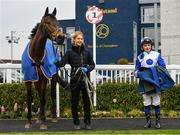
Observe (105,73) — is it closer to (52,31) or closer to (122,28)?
(52,31)

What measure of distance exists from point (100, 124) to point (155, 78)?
1.56 meters

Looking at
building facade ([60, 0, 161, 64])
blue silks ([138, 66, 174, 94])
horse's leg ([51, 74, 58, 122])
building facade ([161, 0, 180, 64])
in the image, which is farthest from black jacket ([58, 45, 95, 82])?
building facade ([60, 0, 161, 64])

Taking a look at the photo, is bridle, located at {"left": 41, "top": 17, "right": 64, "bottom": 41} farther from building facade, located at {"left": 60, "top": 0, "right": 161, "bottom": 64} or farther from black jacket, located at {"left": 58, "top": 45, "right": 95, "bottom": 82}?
building facade, located at {"left": 60, "top": 0, "right": 161, "bottom": 64}

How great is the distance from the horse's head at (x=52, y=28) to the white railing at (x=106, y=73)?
3.03 meters

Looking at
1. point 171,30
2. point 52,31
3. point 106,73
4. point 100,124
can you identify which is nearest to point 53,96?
point 100,124

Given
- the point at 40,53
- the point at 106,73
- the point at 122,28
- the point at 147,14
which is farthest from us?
the point at 147,14

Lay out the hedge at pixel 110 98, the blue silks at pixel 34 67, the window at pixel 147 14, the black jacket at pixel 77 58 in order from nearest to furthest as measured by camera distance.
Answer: the black jacket at pixel 77 58
the blue silks at pixel 34 67
the hedge at pixel 110 98
the window at pixel 147 14

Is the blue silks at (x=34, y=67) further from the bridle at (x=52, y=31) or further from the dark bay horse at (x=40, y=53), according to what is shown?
the bridle at (x=52, y=31)

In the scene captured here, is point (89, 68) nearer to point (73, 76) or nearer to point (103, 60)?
point (73, 76)

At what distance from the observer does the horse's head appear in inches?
342

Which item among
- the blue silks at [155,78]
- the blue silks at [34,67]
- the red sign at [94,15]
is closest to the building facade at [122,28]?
the red sign at [94,15]

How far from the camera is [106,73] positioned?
12.4 m

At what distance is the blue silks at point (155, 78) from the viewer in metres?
9.12

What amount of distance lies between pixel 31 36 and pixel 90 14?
251 cm
